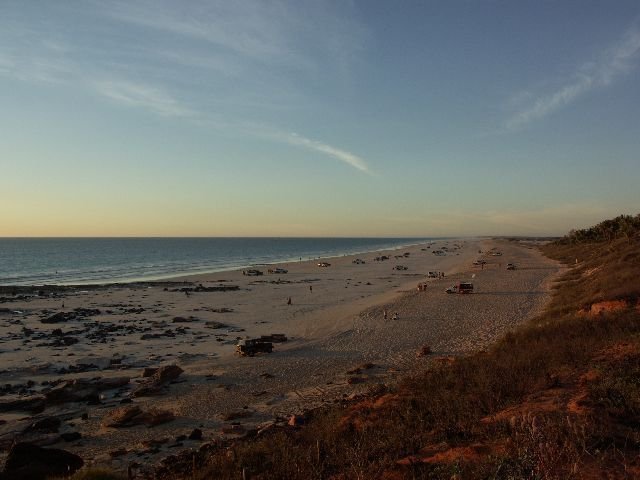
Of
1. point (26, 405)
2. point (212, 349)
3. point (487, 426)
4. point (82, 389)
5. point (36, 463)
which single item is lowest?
point (212, 349)

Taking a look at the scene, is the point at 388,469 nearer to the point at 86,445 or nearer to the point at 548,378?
the point at 548,378

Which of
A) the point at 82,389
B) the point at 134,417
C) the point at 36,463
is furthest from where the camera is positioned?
the point at 82,389

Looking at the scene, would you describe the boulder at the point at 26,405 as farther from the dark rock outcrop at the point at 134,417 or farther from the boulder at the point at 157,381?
the boulder at the point at 157,381

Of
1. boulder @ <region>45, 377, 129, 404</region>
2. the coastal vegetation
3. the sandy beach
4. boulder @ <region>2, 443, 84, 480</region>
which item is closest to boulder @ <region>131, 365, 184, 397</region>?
the sandy beach

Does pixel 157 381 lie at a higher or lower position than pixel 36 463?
lower

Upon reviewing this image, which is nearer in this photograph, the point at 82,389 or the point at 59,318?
the point at 82,389

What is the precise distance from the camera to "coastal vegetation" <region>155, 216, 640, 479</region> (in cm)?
652

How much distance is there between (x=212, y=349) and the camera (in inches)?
975

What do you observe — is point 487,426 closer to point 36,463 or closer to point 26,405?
point 36,463

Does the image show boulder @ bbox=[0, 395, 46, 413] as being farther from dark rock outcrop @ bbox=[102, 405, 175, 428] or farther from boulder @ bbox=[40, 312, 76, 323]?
boulder @ bbox=[40, 312, 76, 323]

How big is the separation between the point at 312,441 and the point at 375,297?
3366cm

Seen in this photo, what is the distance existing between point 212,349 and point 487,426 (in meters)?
18.7

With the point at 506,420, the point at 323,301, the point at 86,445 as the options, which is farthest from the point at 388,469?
the point at 323,301

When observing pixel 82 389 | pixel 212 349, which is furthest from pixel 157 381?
pixel 212 349
